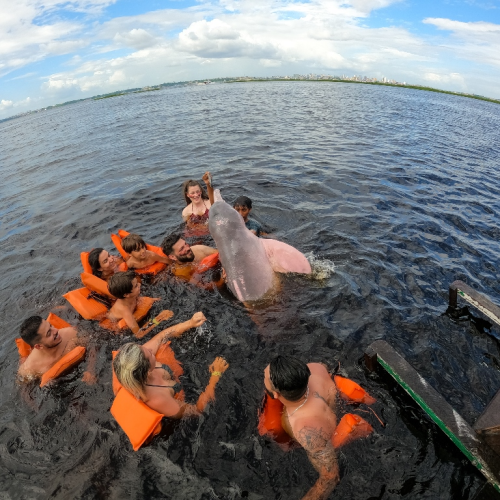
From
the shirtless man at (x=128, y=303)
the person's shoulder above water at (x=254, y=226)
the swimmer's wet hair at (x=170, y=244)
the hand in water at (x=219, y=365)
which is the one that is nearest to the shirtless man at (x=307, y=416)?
the hand in water at (x=219, y=365)

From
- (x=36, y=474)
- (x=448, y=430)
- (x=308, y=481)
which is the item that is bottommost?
(x=36, y=474)

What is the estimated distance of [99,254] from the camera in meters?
7.61

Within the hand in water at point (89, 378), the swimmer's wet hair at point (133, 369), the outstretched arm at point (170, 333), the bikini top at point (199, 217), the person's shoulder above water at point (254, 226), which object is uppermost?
the swimmer's wet hair at point (133, 369)

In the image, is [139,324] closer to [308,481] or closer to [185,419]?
[185,419]

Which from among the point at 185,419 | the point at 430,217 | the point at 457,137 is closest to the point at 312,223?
the point at 430,217

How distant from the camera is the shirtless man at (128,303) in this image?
638cm

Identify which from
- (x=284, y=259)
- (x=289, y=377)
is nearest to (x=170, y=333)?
(x=284, y=259)

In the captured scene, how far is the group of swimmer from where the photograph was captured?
12.5 ft

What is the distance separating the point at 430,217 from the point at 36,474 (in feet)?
35.7

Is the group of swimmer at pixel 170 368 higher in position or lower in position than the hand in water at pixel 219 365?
higher

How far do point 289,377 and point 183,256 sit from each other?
477 cm

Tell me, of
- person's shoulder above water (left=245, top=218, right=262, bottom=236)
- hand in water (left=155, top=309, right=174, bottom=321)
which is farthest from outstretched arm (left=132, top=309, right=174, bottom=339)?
person's shoulder above water (left=245, top=218, right=262, bottom=236)

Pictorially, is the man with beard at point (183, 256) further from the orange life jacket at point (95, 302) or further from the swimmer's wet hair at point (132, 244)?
the orange life jacket at point (95, 302)

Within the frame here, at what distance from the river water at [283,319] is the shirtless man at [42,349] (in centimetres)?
24
